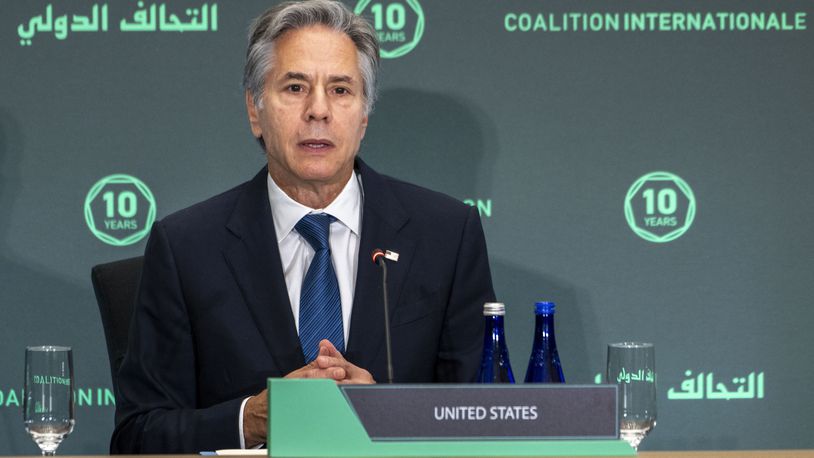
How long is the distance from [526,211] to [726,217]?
2.01ft

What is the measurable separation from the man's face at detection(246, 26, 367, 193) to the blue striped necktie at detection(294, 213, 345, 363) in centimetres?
19

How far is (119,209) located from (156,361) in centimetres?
112

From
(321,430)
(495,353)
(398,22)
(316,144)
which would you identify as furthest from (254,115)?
(321,430)

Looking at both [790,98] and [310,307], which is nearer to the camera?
[310,307]

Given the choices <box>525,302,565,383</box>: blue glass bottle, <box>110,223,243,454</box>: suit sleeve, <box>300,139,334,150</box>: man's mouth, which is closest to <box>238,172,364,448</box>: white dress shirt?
<box>300,139,334,150</box>: man's mouth

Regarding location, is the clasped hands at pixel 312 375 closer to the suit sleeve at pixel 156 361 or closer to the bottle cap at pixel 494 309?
the suit sleeve at pixel 156 361

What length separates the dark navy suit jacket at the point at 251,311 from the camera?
7.50 ft

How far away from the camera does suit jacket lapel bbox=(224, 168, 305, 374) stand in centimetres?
228

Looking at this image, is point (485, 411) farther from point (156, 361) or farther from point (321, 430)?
point (156, 361)

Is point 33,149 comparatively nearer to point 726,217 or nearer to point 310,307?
point 310,307

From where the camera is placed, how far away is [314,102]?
234 centimetres

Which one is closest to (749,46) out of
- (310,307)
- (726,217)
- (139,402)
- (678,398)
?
(726,217)

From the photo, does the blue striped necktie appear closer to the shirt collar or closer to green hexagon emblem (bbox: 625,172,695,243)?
the shirt collar

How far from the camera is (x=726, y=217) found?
11.1 ft
